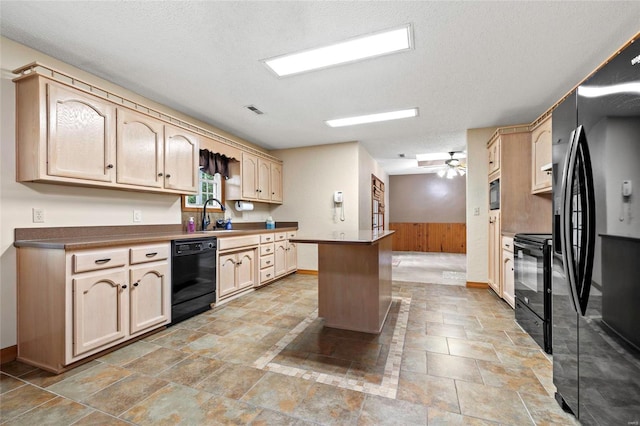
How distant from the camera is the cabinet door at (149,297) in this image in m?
2.39

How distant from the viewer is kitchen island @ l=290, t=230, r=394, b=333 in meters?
2.61

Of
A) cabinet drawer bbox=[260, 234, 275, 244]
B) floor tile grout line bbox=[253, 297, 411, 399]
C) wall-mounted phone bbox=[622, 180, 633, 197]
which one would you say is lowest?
floor tile grout line bbox=[253, 297, 411, 399]

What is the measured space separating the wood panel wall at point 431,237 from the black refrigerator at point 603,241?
7.88 m

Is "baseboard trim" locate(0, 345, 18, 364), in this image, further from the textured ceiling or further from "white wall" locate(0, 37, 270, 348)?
the textured ceiling

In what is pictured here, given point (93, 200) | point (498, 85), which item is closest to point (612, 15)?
point (498, 85)

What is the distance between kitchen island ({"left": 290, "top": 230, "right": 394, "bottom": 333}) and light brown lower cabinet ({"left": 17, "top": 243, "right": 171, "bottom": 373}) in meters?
1.53

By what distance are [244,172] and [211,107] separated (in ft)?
3.91

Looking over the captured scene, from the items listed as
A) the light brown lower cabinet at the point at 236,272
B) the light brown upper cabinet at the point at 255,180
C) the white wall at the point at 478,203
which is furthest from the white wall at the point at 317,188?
the white wall at the point at 478,203

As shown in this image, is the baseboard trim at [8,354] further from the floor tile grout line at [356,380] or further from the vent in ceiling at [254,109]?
the vent in ceiling at [254,109]

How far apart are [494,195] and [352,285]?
2.67m

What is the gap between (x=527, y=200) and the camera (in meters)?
3.61

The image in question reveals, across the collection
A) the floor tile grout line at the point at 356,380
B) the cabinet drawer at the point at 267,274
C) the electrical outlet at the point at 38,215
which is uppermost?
the electrical outlet at the point at 38,215

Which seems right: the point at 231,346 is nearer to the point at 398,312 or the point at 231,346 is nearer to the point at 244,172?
the point at 398,312

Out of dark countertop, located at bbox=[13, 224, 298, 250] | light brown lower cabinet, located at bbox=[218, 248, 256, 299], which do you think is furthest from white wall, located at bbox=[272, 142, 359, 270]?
dark countertop, located at bbox=[13, 224, 298, 250]
